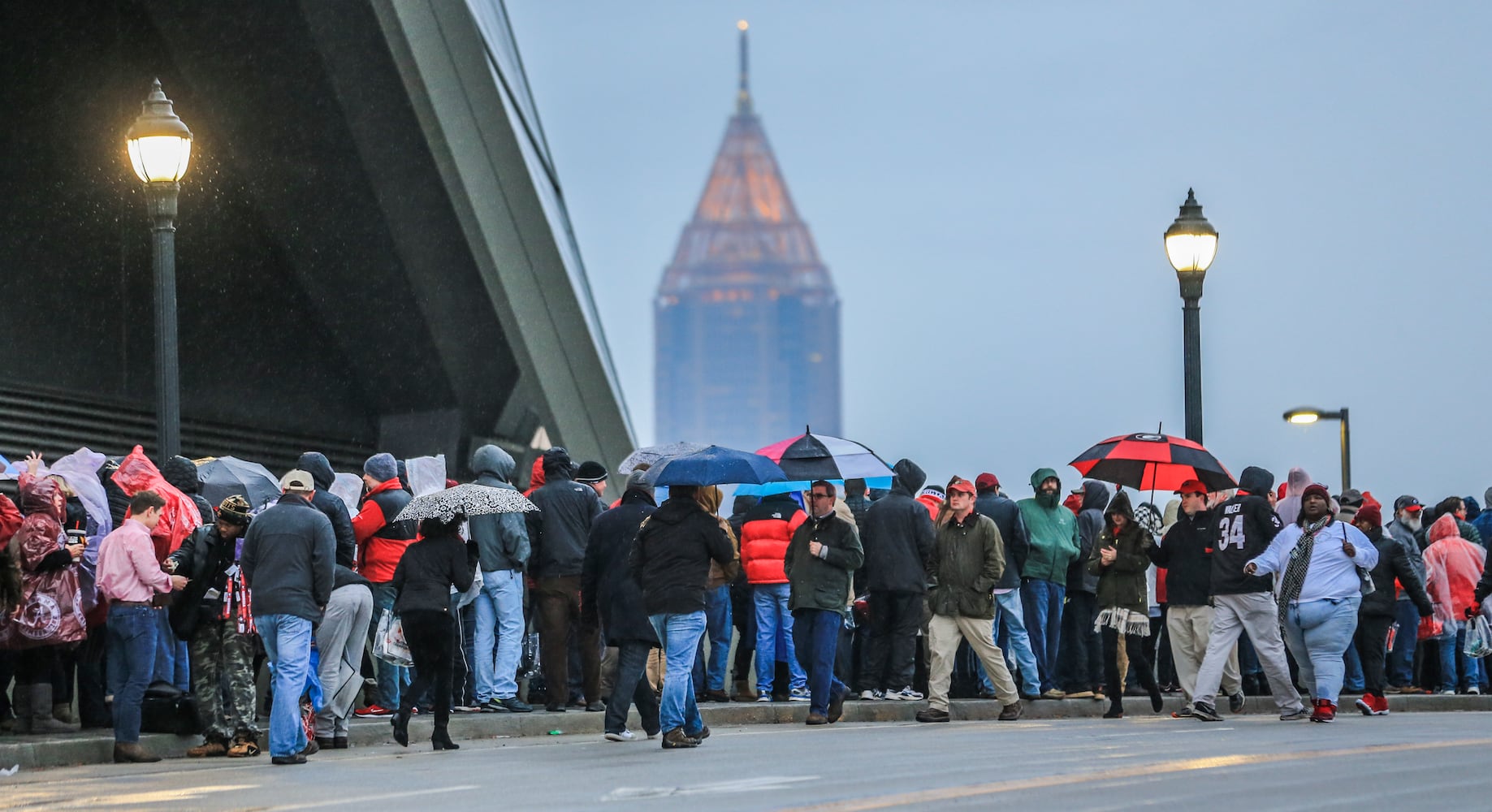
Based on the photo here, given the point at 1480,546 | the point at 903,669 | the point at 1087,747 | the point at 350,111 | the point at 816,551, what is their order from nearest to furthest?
the point at 1087,747 → the point at 816,551 → the point at 903,669 → the point at 1480,546 → the point at 350,111

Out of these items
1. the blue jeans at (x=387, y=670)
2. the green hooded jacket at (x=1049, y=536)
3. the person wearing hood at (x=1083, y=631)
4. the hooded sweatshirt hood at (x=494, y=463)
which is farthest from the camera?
the person wearing hood at (x=1083, y=631)

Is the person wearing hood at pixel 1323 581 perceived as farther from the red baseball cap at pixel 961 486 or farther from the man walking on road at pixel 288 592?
the man walking on road at pixel 288 592

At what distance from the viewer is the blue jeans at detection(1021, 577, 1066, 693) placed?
55.8ft

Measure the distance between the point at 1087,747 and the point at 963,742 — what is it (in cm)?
89

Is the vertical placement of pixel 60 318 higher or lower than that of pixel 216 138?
lower

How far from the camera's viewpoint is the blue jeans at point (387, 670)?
14281mm

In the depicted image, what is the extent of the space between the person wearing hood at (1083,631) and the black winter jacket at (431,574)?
6.25 m

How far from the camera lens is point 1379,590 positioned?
1797cm

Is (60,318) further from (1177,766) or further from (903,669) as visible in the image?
(1177,766)

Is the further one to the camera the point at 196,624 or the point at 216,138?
the point at 216,138

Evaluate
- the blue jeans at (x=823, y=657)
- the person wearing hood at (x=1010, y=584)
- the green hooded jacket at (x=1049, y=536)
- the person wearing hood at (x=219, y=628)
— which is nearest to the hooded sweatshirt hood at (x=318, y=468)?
the person wearing hood at (x=219, y=628)

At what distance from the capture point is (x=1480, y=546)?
1941 cm

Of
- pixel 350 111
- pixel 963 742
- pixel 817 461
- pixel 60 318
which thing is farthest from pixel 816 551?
pixel 60 318

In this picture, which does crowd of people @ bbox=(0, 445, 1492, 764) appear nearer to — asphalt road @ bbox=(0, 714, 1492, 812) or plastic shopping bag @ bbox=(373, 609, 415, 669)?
plastic shopping bag @ bbox=(373, 609, 415, 669)
